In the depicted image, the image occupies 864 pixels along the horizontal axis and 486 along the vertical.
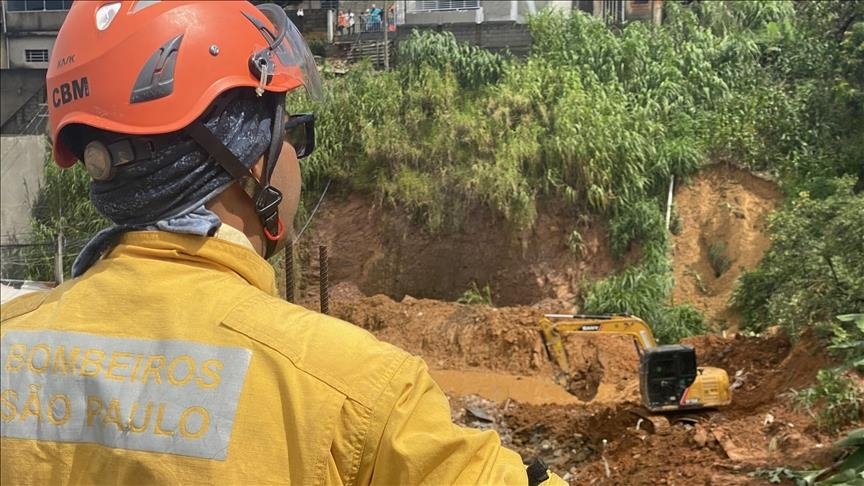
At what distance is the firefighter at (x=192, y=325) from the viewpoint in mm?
1176

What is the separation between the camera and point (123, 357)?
1249 millimetres

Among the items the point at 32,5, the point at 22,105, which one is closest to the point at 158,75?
the point at 22,105

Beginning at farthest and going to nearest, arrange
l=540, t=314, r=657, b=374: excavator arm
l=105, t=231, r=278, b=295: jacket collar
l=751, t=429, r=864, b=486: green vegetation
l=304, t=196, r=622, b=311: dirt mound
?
l=304, t=196, r=622, b=311: dirt mound
l=540, t=314, r=657, b=374: excavator arm
l=751, t=429, r=864, b=486: green vegetation
l=105, t=231, r=278, b=295: jacket collar

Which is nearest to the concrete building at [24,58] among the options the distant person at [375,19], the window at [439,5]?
the distant person at [375,19]

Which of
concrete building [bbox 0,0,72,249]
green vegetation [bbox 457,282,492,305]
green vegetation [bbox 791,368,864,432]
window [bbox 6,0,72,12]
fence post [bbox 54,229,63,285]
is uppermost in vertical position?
window [bbox 6,0,72,12]

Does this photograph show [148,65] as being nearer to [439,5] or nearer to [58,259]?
[58,259]

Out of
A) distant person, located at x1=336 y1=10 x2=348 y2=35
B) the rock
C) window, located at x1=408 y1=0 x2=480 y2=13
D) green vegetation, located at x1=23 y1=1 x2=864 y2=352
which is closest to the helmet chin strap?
the rock

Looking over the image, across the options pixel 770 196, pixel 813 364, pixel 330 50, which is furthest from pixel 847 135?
pixel 330 50

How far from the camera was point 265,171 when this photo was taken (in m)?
1.46

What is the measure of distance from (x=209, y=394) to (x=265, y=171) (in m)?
0.41

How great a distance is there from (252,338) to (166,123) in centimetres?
37

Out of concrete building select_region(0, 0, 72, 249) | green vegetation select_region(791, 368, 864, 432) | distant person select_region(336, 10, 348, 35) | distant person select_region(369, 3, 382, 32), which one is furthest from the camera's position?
distant person select_region(369, 3, 382, 32)

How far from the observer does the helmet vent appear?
1.35m

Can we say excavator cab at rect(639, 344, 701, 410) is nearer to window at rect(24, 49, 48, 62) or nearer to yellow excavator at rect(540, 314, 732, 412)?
yellow excavator at rect(540, 314, 732, 412)
